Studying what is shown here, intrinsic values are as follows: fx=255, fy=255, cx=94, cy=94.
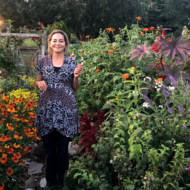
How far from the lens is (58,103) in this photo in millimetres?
2361

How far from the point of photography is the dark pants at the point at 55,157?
2.44 meters

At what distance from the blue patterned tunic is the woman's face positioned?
130 mm

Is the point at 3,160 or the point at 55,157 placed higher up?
the point at 3,160

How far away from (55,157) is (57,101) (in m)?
0.61

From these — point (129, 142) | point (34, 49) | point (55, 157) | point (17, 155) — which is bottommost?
point (55, 157)

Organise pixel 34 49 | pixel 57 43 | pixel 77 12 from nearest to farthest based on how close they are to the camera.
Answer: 1. pixel 57 43
2. pixel 34 49
3. pixel 77 12

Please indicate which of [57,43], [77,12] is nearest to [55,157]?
[57,43]

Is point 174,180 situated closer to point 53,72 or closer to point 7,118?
point 53,72

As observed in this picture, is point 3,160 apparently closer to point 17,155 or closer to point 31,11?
point 17,155

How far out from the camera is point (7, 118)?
2445mm

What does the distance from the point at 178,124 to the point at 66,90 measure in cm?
107

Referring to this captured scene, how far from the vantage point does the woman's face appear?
2.43 m

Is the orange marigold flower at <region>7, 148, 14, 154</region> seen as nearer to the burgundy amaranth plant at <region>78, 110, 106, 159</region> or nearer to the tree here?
the burgundy amaranth plant at <region>78, 110, 106, 159</region>

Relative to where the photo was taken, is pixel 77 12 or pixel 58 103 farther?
pixel 77 12
